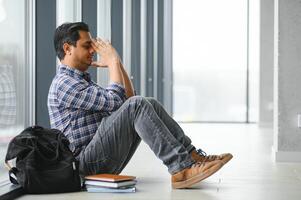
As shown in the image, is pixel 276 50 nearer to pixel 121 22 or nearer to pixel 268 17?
pixel 121 22

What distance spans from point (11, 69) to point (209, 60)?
10131 millimetres

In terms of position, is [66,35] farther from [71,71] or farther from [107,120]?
[107,120]

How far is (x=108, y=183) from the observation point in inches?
134

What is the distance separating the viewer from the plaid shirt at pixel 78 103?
11.3 feet

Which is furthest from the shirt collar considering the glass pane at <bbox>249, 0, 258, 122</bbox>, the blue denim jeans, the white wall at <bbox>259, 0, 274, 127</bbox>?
the glass pane at <bbox>249, 0, 258, 122</bbox>

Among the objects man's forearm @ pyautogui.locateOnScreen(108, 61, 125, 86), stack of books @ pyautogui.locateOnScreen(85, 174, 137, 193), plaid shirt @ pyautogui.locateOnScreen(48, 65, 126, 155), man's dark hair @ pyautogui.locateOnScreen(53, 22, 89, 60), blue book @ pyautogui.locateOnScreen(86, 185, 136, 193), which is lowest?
blue book @ pyautogui.locateOnScreen(86, 185, 136, 193)

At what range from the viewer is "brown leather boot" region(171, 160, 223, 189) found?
11.1ft

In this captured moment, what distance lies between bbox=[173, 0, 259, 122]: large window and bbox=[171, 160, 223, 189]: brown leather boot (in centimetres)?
992

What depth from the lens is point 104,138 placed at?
11.4 feet

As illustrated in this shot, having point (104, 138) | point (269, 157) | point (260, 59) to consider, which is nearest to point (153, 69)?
point (260, 59)

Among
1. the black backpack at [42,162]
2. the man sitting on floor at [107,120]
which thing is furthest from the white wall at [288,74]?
the black backpack at [42,162]

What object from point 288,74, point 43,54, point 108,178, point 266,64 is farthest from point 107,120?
point 266,64

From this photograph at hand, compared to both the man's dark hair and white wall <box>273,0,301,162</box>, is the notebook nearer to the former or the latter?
the man's dark hair

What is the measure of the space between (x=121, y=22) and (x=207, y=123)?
226 inches
